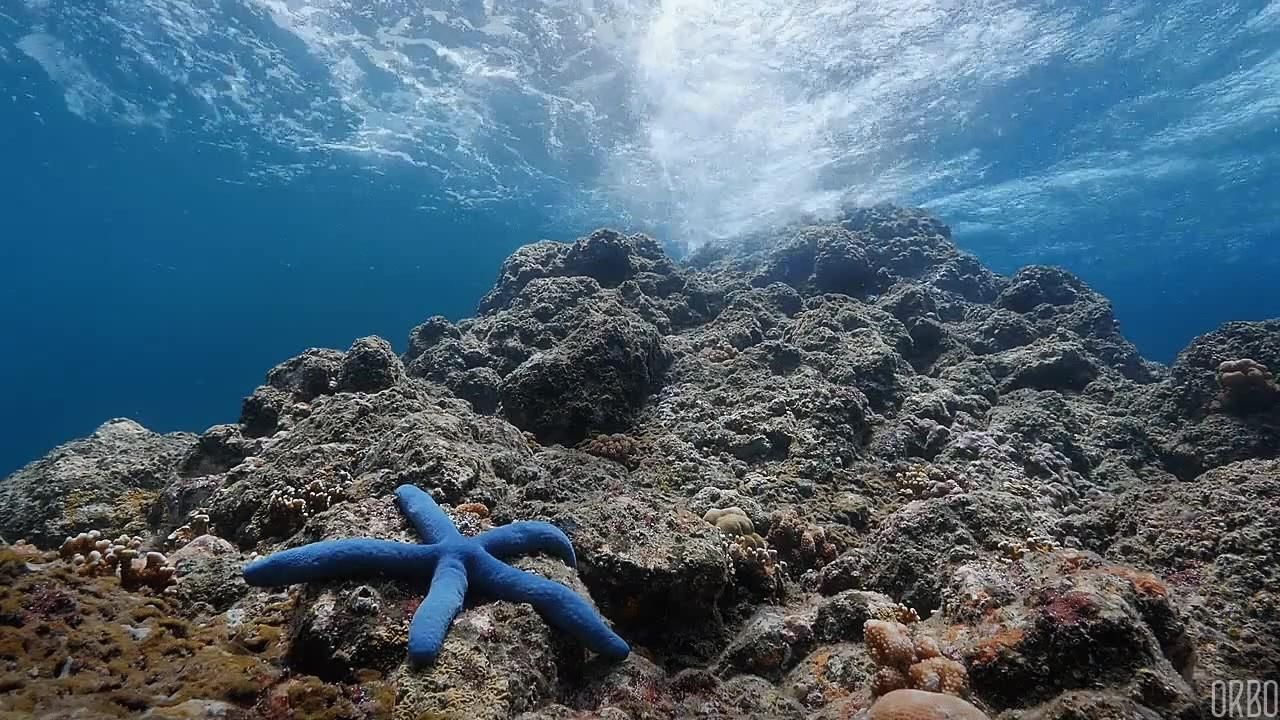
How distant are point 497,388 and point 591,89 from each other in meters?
15.8

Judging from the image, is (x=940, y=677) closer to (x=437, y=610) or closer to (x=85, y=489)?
(x=437, y=610)

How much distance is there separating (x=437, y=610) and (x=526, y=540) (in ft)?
3.05

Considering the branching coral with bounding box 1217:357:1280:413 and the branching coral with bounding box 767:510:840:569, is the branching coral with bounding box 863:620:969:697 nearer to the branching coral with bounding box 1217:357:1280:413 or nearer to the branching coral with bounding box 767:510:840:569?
the branching coral with bounding box 767:510:840:569

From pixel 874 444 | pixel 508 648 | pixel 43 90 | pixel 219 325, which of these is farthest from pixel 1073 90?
pixel 219 325

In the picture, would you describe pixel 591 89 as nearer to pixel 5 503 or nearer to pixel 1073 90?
pixel 1073 90

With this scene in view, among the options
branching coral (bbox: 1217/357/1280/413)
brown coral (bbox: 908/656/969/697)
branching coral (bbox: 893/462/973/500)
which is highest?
branching coral (bbox: 1217/357/1280/413)

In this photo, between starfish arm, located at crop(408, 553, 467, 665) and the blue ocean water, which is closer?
starfish arm, located at crop(408, 553, 467, 665)

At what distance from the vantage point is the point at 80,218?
45844 millimetres

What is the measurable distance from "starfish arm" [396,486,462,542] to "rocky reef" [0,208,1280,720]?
16cm

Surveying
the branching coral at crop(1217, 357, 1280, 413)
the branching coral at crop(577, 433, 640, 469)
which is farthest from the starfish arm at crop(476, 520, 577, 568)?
the branching coral at crop(1217, 357, 1280, 413)

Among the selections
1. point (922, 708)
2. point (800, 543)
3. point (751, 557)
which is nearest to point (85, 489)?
point (751, 557)

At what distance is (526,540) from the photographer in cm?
386

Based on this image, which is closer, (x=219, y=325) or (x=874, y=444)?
(x=874, y=444)

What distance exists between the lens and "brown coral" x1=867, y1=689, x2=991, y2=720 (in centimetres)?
253
